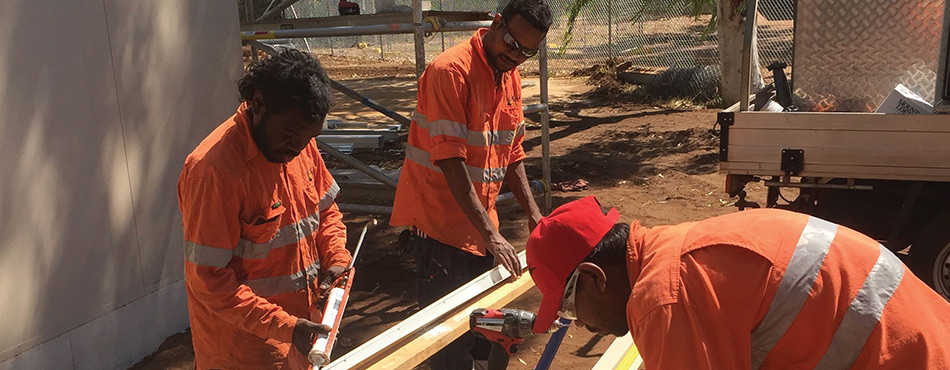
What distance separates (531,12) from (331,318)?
5.15ft

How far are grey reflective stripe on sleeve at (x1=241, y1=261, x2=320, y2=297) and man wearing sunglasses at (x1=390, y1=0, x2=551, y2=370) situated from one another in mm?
796

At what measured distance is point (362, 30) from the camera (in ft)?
22.2

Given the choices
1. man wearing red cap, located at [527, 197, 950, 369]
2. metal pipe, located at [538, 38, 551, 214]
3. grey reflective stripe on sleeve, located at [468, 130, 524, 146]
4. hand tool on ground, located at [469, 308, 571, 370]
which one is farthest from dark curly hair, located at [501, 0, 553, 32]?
metal pipe, located at [538, 38, 551, 214]

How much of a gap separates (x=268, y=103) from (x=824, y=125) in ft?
12.7

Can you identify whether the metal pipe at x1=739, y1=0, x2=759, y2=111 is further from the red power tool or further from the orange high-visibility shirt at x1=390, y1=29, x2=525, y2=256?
the red power tool

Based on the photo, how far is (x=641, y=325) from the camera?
168 centimetres

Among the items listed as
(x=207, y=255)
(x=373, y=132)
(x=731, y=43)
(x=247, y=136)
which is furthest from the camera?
(x=731, y=43)

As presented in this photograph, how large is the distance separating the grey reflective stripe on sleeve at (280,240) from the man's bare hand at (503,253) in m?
0.84

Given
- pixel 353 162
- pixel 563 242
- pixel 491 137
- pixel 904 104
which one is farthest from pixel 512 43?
pixel 353 162

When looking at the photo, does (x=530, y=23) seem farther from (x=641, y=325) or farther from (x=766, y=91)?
(x=766, y=91)

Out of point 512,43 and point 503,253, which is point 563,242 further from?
point 512,43

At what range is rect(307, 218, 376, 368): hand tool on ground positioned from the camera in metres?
2.39

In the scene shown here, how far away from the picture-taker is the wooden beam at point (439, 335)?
2.84 meters

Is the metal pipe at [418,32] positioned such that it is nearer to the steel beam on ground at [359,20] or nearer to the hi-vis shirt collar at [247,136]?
the steel beam on ground at [359,20]
